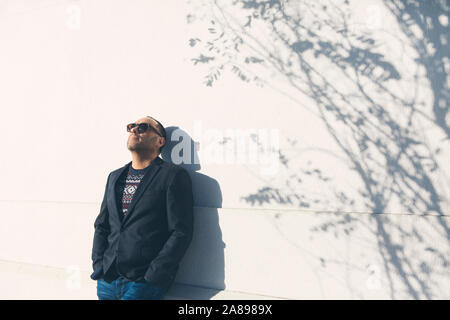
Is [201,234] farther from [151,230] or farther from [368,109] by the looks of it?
[368,109]

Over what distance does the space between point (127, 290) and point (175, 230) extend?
32.8 inches

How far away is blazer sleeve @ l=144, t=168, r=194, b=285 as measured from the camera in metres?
3.87

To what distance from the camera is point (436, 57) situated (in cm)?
399

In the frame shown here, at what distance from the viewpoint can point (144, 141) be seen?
451cm

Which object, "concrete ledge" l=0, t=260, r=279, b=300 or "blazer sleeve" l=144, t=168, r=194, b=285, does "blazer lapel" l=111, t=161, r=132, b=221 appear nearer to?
"blazer sleeve" l=144, t=168, r=194, b=285

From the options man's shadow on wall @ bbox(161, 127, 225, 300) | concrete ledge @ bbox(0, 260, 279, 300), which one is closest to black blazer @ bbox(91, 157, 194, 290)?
man's shadow on wall @ bbox(161, 127, 225, 300)

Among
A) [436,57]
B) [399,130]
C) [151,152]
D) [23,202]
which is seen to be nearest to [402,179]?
[399,130]

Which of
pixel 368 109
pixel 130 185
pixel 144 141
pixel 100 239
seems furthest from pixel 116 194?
pixel 368 109

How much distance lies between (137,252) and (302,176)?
2.12 metres

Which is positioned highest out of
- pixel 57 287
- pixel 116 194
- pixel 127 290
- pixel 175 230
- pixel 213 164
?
pixel 213 164

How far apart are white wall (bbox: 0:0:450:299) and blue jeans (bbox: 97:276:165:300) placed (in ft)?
2.77

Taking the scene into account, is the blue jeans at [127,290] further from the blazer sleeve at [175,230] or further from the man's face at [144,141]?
the man's face at [144,141]

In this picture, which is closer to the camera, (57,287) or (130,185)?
(130,185)

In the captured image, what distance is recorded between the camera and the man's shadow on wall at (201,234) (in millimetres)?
4613
